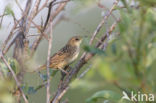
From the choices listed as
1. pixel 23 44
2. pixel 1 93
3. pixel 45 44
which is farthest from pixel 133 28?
pixel 45 44

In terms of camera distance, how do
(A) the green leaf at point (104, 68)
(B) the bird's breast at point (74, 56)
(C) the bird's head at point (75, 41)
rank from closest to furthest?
(A) the green leaf at point (104, 68) < (B) the bird's breast at point (74, 56) < (C) the bird's head at point (75, 41)

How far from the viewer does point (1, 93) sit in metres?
0.86

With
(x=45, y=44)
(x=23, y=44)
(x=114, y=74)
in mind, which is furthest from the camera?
(x=45, y=44)

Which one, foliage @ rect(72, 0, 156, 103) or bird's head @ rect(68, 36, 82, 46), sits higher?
foliage @ rect(72, 0, 156, 103)

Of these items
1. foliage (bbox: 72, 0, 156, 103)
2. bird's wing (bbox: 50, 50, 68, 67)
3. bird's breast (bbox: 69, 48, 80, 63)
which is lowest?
bird's wing (bbox: 50, 50, 68, 67)

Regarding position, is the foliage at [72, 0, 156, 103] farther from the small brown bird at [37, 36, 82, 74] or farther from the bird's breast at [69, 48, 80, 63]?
the small brown bird at [37, 36, 82, 74]

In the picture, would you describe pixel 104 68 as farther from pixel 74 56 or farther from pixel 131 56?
pixel 74 56

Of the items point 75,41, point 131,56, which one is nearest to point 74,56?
point 75,41

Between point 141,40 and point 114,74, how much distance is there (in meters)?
0.11

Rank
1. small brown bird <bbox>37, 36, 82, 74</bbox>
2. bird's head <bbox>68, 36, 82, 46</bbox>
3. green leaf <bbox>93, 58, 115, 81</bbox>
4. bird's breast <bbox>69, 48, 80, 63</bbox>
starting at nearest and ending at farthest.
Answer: green leaf <bbox>93, 58, 115, 81</bbox>, bird's breast <bbox>69, 48, 80, 63</bbox>, small brown bird <bbox>37, 36, 82, 74</bbox>, bird's head <bbox>68, 36, 82, 46</bbox>

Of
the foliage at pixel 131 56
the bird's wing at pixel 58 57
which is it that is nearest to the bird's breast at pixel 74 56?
the bird's wing at pixel 58 57

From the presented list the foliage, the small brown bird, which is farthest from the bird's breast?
the foliage

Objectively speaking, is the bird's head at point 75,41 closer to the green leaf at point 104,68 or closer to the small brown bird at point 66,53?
the small brown bird at point 66,53

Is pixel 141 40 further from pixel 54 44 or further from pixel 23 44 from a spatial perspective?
pixel 54 44
